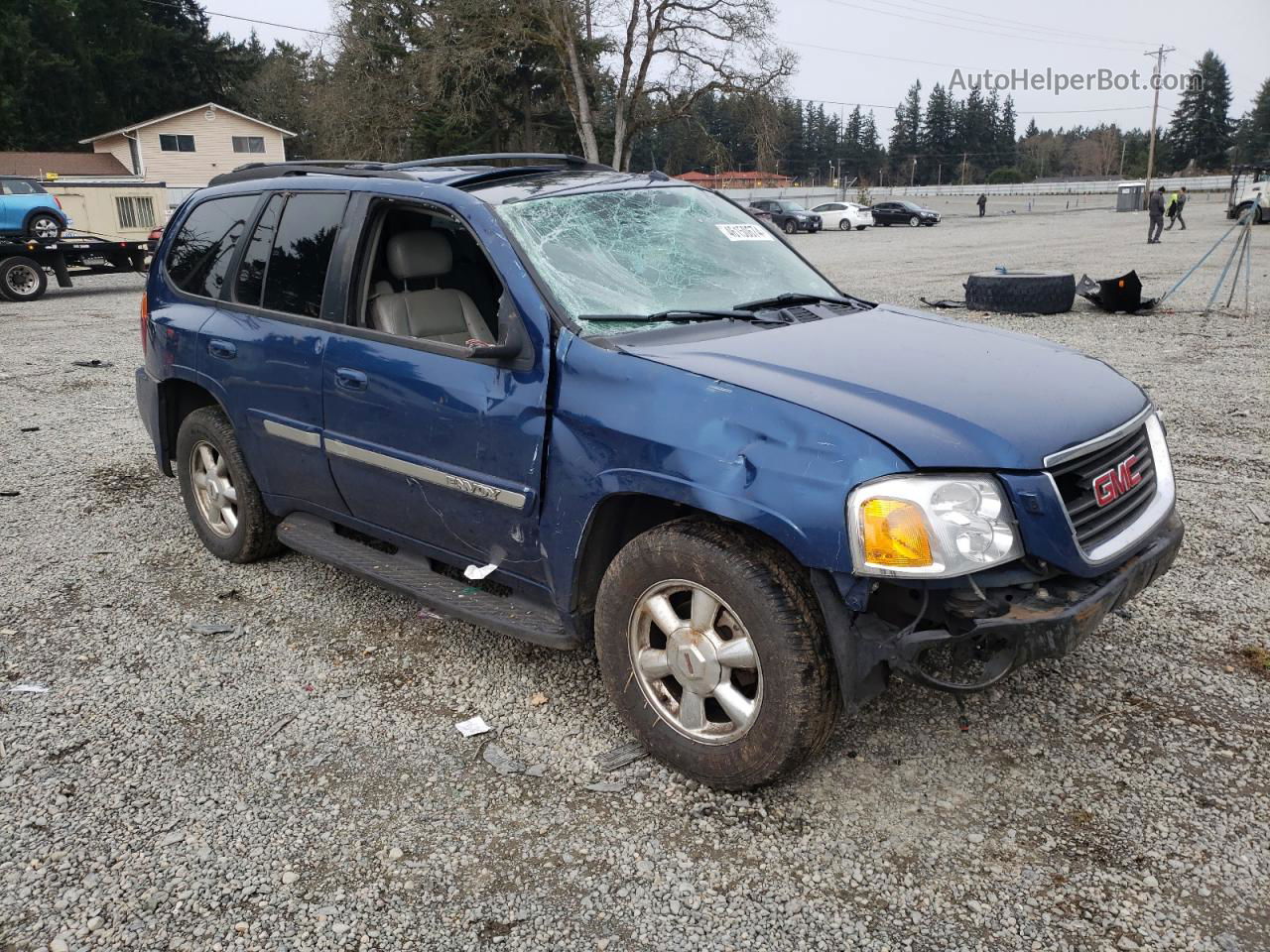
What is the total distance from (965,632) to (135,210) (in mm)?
24804

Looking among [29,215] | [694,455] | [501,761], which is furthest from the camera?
[29,215]

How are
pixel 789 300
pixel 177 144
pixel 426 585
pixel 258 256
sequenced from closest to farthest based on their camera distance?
pixel 426 585 → pixel 789 300 → pixel 258 256 → pixel 177 144

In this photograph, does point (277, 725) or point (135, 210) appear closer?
point (277, 725)

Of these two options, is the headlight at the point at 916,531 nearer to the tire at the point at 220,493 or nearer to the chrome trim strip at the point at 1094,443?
the chrome trim strip at the point at 1094,443

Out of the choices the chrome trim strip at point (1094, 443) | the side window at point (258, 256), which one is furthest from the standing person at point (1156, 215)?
the side window at point (258, 256)

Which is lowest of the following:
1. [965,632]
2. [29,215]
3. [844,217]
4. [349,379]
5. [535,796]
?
[535,796]

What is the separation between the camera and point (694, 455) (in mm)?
2787

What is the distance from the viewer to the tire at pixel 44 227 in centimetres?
1872

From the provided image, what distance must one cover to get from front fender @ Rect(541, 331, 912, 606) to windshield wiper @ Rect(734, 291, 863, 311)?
0.86 m

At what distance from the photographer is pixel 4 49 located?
5228cm

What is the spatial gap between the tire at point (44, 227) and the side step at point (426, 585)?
17.8 metres

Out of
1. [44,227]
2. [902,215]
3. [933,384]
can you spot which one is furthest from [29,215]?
[902,215]

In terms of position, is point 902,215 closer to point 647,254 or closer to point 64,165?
point 64,165

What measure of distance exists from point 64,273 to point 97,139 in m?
40.4
